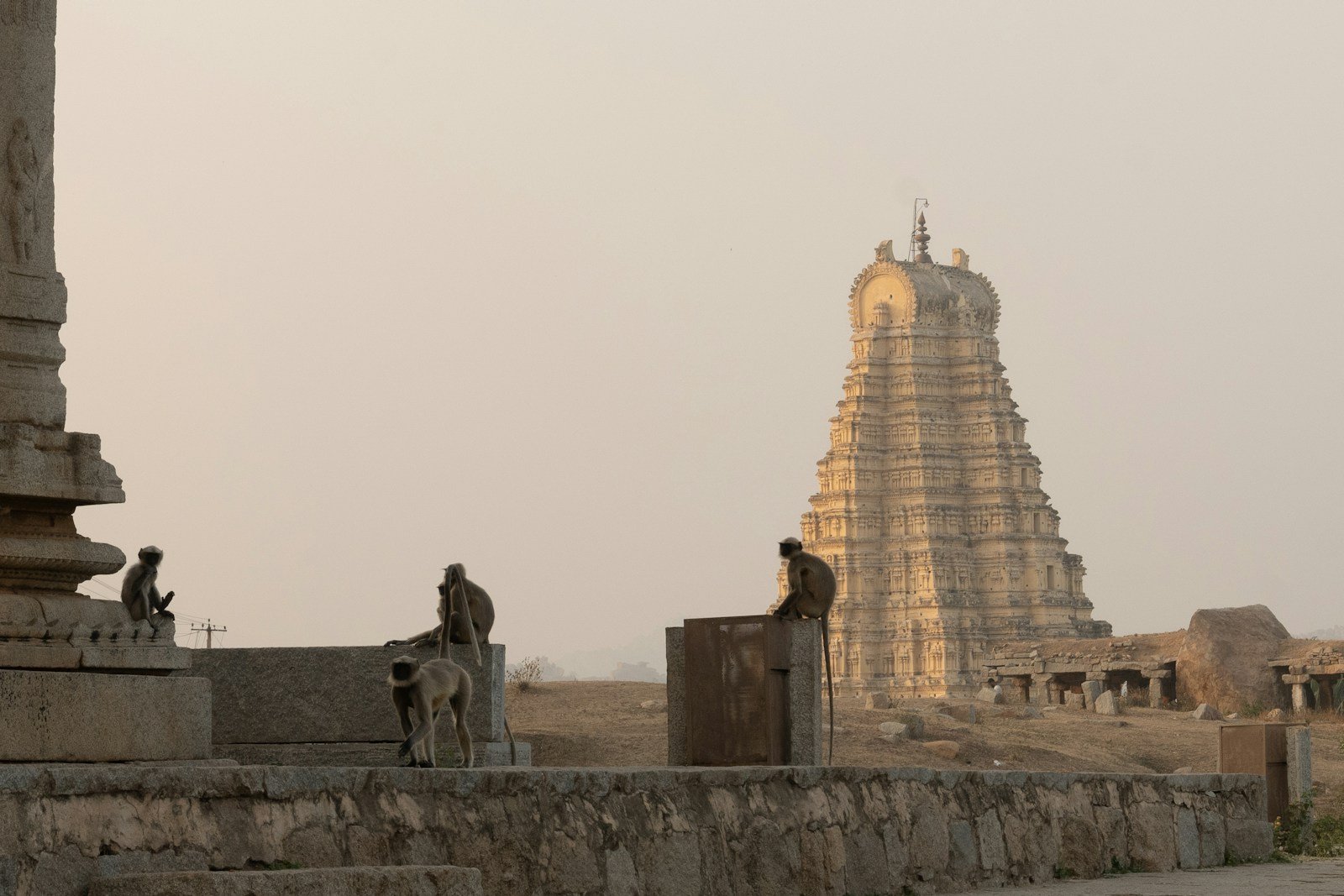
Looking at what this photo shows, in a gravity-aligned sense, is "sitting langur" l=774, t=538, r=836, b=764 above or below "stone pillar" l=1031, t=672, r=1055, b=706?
above

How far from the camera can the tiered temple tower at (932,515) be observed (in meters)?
76.4

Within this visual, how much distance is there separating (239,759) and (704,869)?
449cm

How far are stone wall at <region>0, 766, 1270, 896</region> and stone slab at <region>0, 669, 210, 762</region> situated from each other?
142cm

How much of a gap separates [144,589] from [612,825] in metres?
3.15

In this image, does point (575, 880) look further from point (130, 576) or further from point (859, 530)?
point (859, 530)

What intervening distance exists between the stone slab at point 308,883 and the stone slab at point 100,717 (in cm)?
181

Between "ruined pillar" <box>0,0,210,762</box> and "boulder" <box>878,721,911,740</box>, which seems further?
"boulder" <box>878,721,911,740</box>

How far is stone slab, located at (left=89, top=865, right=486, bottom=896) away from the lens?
5.55 metres

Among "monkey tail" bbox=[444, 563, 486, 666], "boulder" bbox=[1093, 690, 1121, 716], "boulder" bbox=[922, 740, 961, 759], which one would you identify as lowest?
"boulder" bbox=[922, 740, 961, 759]

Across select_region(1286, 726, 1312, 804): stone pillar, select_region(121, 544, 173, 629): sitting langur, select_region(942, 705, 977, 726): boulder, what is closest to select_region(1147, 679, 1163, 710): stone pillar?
select_region(942, 705, 977, 726): boulder

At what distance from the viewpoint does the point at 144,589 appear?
966 centimetres

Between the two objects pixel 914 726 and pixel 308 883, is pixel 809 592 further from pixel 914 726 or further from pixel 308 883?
pixel 914 726

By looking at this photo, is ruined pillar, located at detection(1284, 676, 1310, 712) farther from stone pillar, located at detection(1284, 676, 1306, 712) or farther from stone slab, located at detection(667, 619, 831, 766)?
stone slab, located at detection(667, 619, 831, 766)

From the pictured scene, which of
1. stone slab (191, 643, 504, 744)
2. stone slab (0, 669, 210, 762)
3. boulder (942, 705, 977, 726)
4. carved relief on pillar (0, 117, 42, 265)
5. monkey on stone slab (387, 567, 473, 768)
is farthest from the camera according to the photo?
boulder (942, 705, 977, 726)
